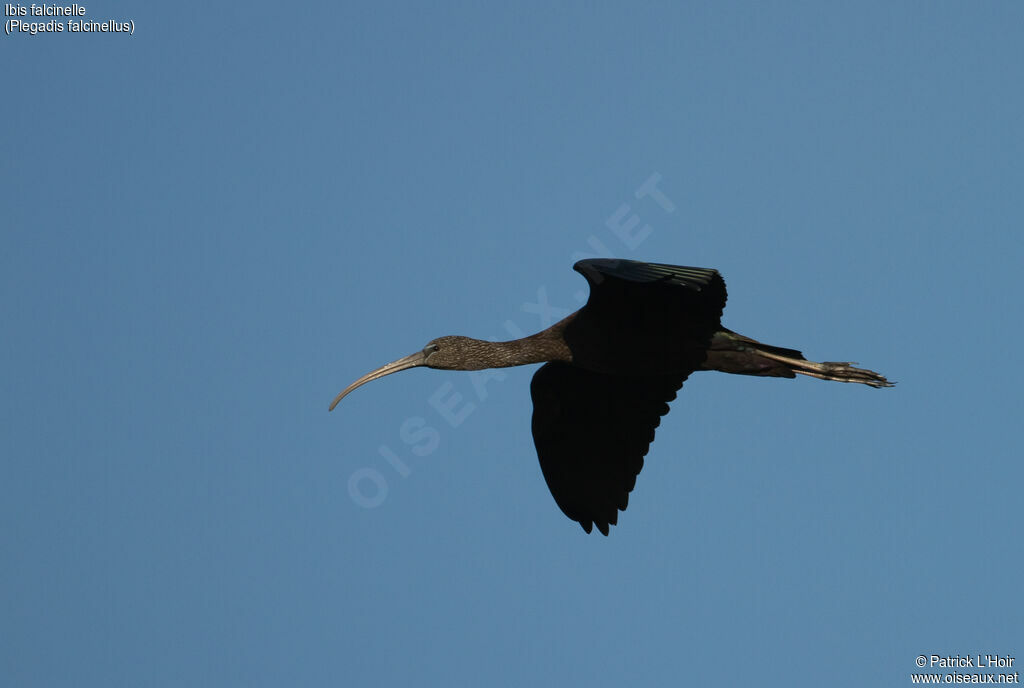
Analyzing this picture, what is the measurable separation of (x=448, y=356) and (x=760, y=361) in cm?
284

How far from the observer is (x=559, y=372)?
42.6 ft

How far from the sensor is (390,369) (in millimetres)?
12148

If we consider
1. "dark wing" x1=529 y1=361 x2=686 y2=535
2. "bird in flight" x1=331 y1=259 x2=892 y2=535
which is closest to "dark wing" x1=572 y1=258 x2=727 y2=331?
"bird in flight" x1=331 y1=259 x2=892 y2=535

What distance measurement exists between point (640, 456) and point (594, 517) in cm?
79

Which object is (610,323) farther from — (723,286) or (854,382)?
(854,382)

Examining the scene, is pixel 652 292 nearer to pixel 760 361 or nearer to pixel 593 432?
pixel 760 361

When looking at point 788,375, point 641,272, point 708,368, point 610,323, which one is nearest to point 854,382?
point 788,375

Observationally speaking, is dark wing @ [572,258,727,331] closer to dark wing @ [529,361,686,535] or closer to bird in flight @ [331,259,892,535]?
bird in flight @ [331,259,892,535]

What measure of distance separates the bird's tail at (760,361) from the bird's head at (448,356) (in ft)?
6.92

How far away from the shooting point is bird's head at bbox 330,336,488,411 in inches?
481

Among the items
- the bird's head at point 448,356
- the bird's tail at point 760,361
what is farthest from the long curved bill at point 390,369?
the bird's tail at point 760,361

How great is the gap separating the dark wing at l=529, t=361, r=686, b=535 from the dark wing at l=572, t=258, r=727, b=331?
125 cm

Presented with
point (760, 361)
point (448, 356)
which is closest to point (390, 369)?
point (448, 356)

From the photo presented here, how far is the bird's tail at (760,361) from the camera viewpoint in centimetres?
1205
